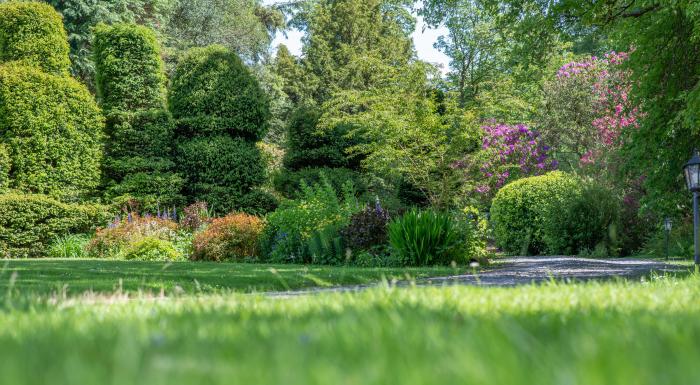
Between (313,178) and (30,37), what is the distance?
8332 millimetres

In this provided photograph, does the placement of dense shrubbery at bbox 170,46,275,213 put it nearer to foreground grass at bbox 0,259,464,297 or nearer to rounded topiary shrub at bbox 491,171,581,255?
rounded topiary shrub at bbox 491,171,581,255

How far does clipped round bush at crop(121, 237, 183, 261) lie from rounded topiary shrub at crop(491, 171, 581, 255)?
7.59 m

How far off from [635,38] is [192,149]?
39.4 feet

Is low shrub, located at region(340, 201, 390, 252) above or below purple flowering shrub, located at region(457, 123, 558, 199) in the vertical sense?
below

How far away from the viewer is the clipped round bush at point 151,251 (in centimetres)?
1302

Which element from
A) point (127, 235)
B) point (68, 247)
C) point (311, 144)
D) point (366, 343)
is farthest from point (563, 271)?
point (311, 144)

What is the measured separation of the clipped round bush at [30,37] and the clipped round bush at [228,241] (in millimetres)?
8050

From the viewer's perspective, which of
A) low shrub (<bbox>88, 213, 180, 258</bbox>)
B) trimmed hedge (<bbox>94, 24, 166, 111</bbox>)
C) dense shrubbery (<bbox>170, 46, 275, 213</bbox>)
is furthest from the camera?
trimmed hedge (<bbox>94, 24, 166, 111</bbox>)

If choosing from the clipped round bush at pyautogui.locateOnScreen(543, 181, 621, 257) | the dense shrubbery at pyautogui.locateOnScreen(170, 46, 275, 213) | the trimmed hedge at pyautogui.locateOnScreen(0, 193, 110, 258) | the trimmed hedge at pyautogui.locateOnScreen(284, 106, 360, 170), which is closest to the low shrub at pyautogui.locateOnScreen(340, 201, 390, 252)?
the clipped round bush at pyautogui.locateOnScreen(543, 181, 621, 257)

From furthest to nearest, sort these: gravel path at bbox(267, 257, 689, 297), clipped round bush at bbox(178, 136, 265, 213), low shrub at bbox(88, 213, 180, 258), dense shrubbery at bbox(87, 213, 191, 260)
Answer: clipped round bush at bbox(178, 136, 265, 213), low shrub at bbox(88, 213, 180, 258), dense shrubbery at bbox(87, 213, 191, 260), gravel path at bbox(267, 257, 689, 297)

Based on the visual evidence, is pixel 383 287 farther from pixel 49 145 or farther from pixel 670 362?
pixel 49 145

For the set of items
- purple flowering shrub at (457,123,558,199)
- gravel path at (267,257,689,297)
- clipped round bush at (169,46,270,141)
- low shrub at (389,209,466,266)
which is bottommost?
gravel path at (267,257,689,297)

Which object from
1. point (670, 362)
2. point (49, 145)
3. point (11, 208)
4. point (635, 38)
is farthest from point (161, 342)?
point (49, 145)

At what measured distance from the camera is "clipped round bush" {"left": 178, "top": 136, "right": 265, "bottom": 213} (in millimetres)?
18000
